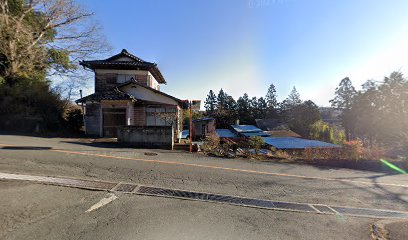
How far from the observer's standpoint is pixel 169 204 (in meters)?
4.46

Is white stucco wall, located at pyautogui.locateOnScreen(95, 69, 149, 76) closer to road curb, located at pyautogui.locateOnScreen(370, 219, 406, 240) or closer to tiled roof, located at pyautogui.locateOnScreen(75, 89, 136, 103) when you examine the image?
tiled roof, located at pyautogui.locateOnScreen(75, 89, 136, 103)

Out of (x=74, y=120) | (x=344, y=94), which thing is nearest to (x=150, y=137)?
(x=74, y=120)

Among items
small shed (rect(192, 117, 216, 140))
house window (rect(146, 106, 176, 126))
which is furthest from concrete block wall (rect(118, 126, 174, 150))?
small shed (rect(192, 117, 216, 140))

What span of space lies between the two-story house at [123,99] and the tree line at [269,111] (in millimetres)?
27663

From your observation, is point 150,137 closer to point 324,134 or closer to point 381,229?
point 381,229

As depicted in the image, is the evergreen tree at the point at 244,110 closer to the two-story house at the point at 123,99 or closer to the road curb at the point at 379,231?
the two-story house at the point at 123,99

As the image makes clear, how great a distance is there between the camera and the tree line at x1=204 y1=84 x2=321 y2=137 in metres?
42.2

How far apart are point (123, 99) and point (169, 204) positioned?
1236 cm

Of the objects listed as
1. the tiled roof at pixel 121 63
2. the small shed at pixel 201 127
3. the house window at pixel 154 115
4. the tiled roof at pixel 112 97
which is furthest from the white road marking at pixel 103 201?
the small shed at pixel 201 127

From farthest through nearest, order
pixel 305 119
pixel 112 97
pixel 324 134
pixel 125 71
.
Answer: pixel 305 119
pixel 324 134
pixel 125 71
pixel 112 97

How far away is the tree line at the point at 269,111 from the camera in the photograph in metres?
42.2

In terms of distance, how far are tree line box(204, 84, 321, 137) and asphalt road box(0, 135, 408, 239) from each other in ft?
115

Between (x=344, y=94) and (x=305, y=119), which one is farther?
(x=344, y=94)

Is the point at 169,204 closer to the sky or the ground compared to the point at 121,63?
closer to the ground
